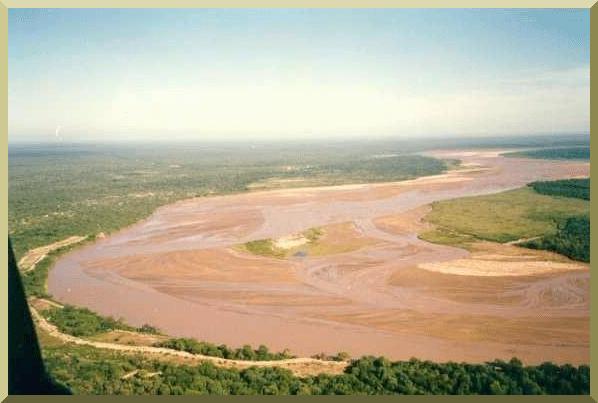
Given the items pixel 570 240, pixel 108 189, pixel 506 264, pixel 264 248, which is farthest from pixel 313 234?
pixel 108 189

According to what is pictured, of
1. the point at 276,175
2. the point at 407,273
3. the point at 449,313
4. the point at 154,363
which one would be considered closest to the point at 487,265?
the point at 407,273

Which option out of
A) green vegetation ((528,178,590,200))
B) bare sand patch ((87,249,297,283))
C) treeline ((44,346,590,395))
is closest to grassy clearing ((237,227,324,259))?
bare sand patch ((87,249,297,283))

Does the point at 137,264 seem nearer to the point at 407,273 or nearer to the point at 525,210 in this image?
the point at 407,273

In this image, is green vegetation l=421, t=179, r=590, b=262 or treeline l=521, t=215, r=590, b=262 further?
green vegetation l=421, t=179, r=590, b=262

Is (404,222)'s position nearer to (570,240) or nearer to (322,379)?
(570,240)

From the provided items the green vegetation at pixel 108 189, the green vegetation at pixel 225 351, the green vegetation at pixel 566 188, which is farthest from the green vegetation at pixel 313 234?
the green vegetation at pixel 566 188

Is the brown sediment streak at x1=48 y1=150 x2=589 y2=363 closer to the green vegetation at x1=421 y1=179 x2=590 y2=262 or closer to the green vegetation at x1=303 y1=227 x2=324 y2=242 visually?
the green vegetation at x1=303 y1=227 x2=324 y2=242

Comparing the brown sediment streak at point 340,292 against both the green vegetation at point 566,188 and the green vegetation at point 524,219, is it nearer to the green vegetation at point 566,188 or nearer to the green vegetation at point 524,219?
the green vegetation at point 524,219
